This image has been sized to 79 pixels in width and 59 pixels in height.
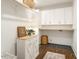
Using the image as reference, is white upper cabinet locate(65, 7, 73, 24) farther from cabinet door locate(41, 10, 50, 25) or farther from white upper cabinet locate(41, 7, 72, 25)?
cabinet door locate(41, 10, 50, 25)

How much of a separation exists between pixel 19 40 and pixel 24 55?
0.42 m

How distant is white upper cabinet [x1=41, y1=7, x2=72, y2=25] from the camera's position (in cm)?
460

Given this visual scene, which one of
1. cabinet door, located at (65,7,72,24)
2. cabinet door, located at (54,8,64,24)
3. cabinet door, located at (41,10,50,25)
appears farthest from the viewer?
cabinet door, located at (41,10,50,25)

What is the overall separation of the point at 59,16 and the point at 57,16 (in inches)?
4.9

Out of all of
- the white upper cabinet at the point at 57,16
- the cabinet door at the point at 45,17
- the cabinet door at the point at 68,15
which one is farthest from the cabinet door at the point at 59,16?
the cabinet door at the point at 45,17

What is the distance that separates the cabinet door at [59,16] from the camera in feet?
15.7

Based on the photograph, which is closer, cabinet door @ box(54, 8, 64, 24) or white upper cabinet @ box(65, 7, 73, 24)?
white upper cabinet @ box(65, 7, 73, 24)

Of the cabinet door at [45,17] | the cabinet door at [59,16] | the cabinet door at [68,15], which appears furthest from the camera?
the cabinet door at [45,17]

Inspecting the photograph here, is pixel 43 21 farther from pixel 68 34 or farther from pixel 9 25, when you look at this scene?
pixel 9 25

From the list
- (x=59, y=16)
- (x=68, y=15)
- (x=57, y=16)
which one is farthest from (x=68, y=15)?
(x=57, y=16)

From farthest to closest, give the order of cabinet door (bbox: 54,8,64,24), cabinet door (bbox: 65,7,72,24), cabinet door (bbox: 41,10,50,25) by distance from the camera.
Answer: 1. cabinet door (bbox: 41,10,50,25)
2. cabinet door (bbox: 54,8,64,24)
3. cabinet door (bbox: 65,7,72,24)

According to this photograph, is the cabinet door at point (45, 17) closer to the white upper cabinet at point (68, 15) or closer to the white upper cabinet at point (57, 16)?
the white upper cabinet at point (57, 16)

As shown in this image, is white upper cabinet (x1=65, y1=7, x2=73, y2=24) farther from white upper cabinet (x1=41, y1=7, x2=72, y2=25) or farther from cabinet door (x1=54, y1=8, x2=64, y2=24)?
cabinet door (x1=54, y1=8, x2=64, y2=24)

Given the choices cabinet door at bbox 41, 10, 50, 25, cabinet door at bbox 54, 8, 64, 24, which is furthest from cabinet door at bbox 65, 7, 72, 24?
cabinet door at bbox 41, 10, 50, 25
